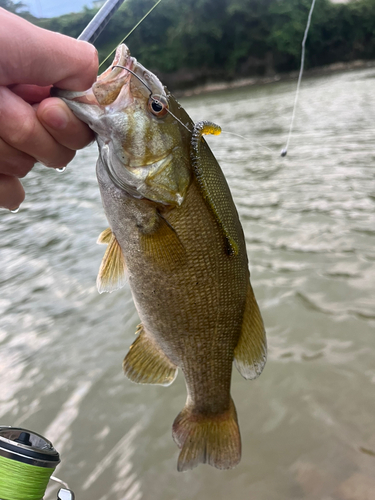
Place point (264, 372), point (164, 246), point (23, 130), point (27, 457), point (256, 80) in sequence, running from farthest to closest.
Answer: point (256, 80) < point (264, 372) < point (164, 246) < point (27, 457) < point (23, 130)

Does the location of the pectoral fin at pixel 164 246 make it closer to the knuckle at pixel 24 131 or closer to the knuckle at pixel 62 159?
→ the knuckle at pixel 62 159

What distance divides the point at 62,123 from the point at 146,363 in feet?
3.96

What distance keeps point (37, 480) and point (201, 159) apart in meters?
1.51

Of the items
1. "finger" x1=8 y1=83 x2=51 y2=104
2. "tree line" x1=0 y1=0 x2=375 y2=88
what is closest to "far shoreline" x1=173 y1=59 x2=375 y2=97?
"tree line" x1=0 y1=0 x2=375 y2=88

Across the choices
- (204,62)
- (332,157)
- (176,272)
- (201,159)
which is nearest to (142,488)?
(176,272)

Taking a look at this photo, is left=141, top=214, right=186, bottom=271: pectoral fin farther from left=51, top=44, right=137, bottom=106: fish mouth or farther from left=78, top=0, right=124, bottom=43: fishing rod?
left=78, top=0, right=124, bottom=43: fishing rod

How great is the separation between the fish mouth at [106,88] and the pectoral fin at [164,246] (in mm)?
498

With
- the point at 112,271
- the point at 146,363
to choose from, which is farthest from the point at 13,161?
the point at 146,363

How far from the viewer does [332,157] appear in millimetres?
8453

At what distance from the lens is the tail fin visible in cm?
193

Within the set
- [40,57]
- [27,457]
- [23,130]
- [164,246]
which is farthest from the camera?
[164,246]

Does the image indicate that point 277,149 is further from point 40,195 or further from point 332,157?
point 40,195

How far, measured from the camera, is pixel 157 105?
1.48 m

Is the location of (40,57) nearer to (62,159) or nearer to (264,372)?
(62,159)
